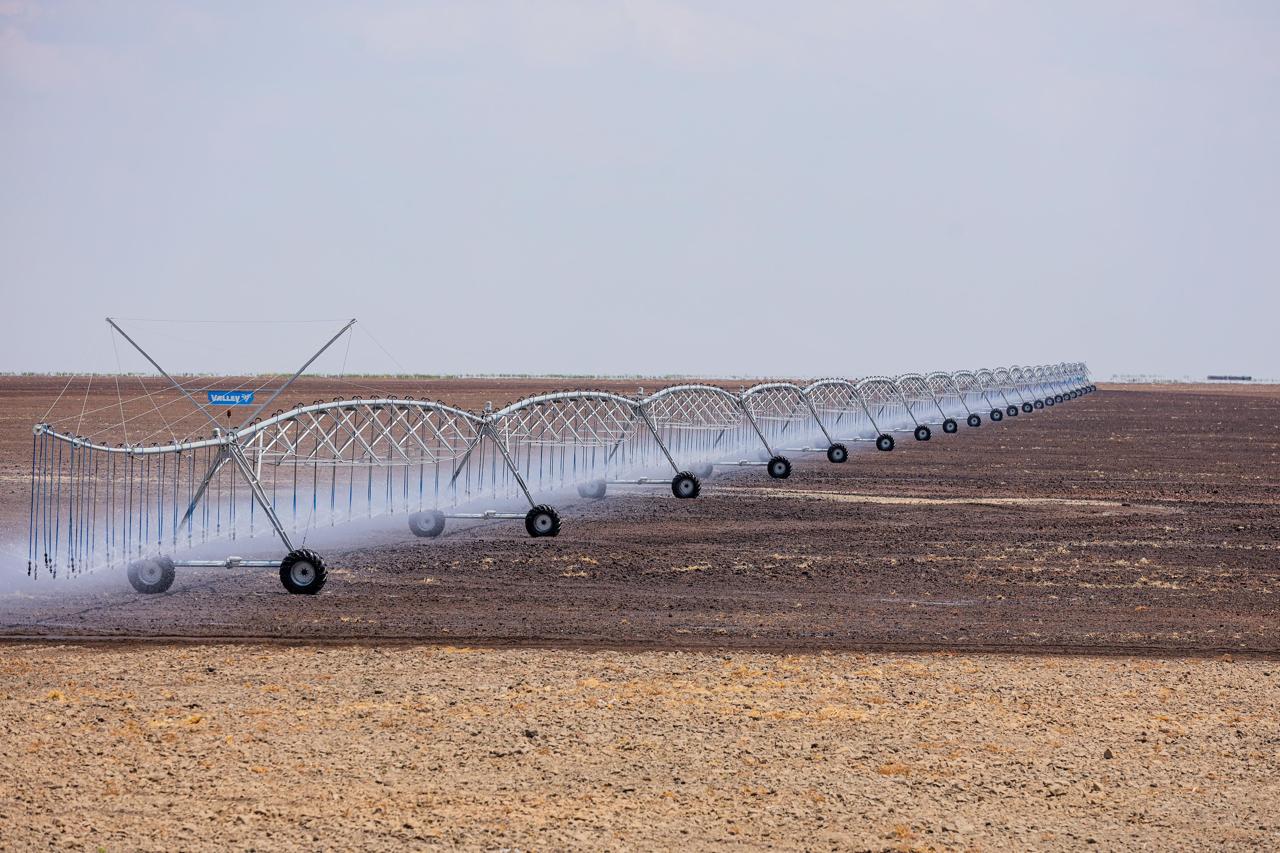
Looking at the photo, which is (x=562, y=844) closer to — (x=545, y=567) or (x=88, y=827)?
(x=88, y=827)

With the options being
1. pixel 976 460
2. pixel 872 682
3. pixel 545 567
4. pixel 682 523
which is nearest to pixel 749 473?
pixel 976 460

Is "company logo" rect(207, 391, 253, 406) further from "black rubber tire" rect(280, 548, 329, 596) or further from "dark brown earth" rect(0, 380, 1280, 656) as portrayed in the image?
"black rubber tire" rect(280, 548, 329, 596)

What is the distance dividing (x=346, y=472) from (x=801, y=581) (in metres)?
32.6

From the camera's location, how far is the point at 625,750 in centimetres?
1514

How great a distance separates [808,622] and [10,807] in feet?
42.3

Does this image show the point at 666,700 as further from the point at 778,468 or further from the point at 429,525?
the point at 778,468

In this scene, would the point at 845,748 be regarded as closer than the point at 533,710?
Yes

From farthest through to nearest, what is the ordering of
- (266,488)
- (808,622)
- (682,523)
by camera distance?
(266,488), (682,523), (808,622)

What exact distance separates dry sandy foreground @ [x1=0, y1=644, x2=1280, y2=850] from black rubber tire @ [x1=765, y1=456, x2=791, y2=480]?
3226 cm

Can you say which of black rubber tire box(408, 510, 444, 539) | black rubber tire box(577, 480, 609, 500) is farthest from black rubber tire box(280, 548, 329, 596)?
black rubber tire box(577, 480, 609, 500)

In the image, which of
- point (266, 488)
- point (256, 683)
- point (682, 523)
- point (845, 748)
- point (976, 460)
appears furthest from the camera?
point (976, 460)

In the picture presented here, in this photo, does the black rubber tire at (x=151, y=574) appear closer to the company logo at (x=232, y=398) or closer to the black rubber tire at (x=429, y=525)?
the company logo at (x=232, y=398)

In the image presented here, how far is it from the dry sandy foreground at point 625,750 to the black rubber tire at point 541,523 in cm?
1366

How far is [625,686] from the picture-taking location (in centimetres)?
1798
